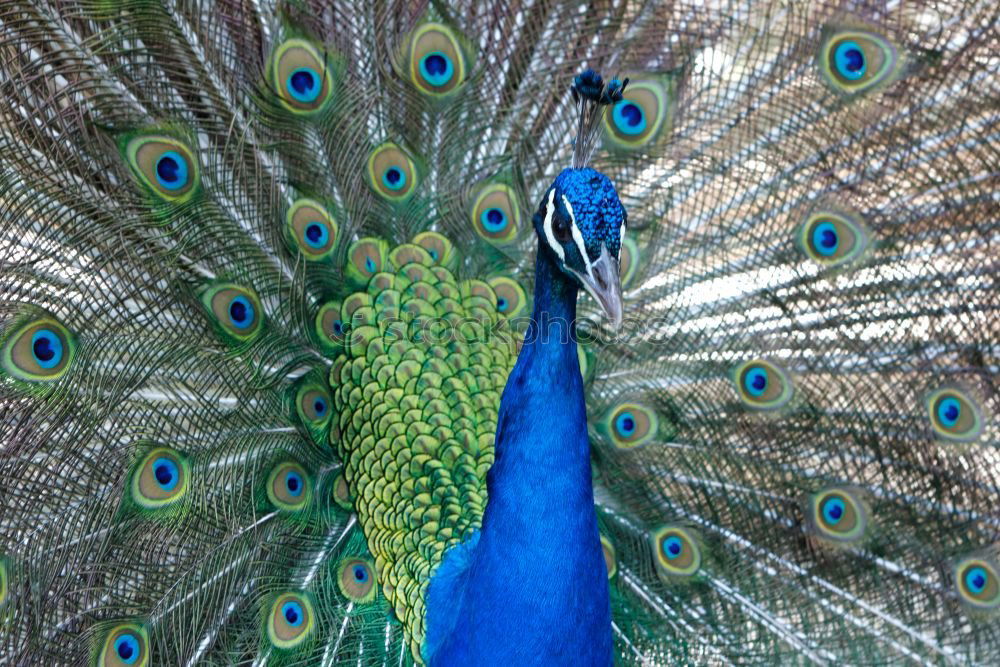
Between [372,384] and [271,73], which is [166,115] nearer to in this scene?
[271,73]

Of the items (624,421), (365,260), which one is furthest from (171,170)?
(624,421)

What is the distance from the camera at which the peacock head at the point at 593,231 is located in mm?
955

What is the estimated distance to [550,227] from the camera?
1038 millimetres

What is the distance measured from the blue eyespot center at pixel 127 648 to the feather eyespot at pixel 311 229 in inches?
26.7

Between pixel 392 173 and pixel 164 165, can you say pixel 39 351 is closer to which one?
pixel 164 165

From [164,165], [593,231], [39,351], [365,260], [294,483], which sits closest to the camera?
[593,231]

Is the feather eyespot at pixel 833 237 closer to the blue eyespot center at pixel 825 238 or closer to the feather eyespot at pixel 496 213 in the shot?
the blue eyespot center at pixel 825 238

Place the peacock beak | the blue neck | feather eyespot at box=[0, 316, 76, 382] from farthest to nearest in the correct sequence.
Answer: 1. feather eyespot at box=[0, 316, 76, 382]
2. the blue neck
3. the peacock beak

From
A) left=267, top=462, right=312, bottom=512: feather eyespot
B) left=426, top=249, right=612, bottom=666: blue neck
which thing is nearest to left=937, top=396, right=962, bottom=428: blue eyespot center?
left=426, top=249, right=612, bottom=666: blue neck

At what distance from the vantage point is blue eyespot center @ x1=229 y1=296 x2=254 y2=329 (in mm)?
1458

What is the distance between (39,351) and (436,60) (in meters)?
0.83

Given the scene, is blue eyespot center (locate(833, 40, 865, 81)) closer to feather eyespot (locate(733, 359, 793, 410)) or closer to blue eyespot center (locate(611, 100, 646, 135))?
blue eyespot center (locate(611, 100, 646, 135))

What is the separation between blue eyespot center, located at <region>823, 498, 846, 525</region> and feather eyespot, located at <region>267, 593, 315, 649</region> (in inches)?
38.5

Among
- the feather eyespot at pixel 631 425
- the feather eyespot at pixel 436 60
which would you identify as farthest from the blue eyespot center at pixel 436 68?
the feather eyespot at pixel 631 425
